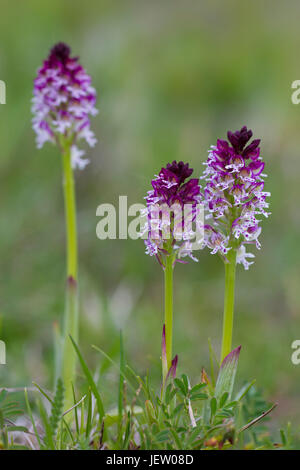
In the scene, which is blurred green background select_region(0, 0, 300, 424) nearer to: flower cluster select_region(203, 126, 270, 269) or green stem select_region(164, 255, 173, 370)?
green stem select_region(164, 255, 173, 370)

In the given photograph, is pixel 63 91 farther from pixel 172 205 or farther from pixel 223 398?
pixel 223 398

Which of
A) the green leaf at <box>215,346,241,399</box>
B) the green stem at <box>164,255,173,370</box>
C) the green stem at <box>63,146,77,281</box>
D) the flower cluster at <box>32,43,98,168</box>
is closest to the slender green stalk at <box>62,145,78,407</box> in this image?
the green stem at <box>63,146,77,281</box>

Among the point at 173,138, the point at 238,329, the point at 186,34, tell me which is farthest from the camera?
the point at 186,34

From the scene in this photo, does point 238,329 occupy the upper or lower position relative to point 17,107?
lower

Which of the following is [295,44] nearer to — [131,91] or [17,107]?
[131,91]

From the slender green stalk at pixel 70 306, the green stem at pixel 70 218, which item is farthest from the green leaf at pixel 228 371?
the green stem at pixel 70 218

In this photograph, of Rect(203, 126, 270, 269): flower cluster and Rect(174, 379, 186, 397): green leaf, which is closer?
Rect(203, 126, 270, 269): flower cluster

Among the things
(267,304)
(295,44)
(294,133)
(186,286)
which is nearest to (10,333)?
(186,286)
